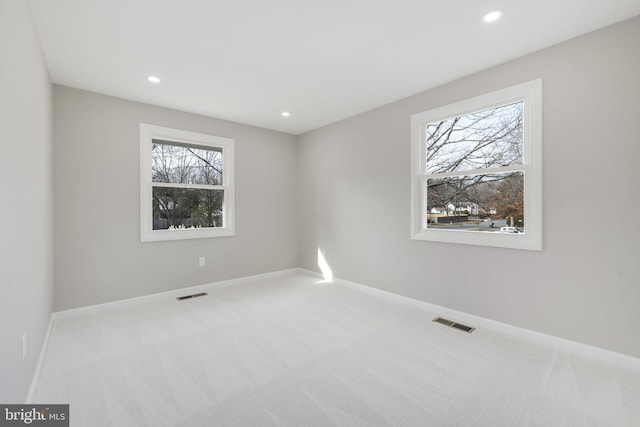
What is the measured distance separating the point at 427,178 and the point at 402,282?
1.33m

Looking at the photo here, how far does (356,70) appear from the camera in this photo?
112 inches

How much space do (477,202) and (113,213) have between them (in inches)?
166

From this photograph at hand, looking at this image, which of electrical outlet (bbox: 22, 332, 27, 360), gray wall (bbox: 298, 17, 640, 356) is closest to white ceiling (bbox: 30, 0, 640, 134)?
gray wall (bbox: 298, 17, 640, 356)

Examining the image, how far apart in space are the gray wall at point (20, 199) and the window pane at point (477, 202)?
138 inches

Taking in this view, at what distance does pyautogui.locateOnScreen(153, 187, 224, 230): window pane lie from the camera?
12.6ft

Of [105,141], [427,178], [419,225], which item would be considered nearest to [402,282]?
[419,225]

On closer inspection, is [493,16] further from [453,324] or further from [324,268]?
[324,268]

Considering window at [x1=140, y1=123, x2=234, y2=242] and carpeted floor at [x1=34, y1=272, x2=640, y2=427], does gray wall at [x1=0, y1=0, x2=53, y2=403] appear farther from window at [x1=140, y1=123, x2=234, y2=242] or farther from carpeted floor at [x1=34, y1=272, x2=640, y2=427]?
window at [x1=140, y1=123, x2=234, y2=242]

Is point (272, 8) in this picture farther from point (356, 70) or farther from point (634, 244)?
point (634, 244)

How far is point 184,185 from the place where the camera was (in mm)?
3965

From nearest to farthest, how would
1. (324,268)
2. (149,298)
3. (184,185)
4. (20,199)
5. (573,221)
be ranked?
(20,199)
(573,221)
(149,298)
(184,185)
(324,268)

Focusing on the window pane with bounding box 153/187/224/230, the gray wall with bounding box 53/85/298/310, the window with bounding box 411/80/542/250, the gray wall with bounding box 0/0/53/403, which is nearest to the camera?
the gray wall with bounding box 0/0/53/403

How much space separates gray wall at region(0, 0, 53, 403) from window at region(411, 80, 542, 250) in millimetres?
3374

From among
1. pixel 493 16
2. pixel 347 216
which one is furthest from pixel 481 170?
pixel 347 216
